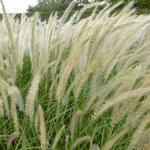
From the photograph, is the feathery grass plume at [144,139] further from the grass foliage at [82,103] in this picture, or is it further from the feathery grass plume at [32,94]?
the feathery grass plume at [32,94]

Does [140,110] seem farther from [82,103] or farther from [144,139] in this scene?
[82,103]

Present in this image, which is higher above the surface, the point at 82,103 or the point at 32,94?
the point at 32,94

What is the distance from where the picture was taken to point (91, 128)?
0.84 meters

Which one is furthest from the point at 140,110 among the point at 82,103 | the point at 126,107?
the point at 82,103

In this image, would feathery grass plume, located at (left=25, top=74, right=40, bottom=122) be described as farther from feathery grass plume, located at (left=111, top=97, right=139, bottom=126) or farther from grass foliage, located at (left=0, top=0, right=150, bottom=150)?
feathery grass plume, located at (left=111, top=97, right=139, bottom=126)

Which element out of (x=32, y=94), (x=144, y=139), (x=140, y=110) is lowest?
(x=144, y=139)

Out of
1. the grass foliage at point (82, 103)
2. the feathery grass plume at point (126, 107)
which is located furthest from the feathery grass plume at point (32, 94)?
the feathery grass plume at point (126, 107)

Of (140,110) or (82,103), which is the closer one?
(140,110)

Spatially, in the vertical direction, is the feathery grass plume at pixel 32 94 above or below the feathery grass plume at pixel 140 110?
above

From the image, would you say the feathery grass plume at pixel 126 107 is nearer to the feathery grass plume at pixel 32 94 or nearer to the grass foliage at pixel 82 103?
the grass foliage at pixel 82 103

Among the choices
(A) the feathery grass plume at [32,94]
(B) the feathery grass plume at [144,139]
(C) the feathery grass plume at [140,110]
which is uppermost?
(A) the feathery grass plume at [32,94]

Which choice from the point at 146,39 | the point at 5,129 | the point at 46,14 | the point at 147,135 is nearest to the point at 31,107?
the point at 5,129

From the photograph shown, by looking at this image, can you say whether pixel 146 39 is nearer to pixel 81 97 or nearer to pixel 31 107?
pixel 81 97

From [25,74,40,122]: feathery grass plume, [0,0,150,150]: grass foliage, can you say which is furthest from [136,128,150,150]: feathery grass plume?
[25,74,40,122]: feathery grass plume
